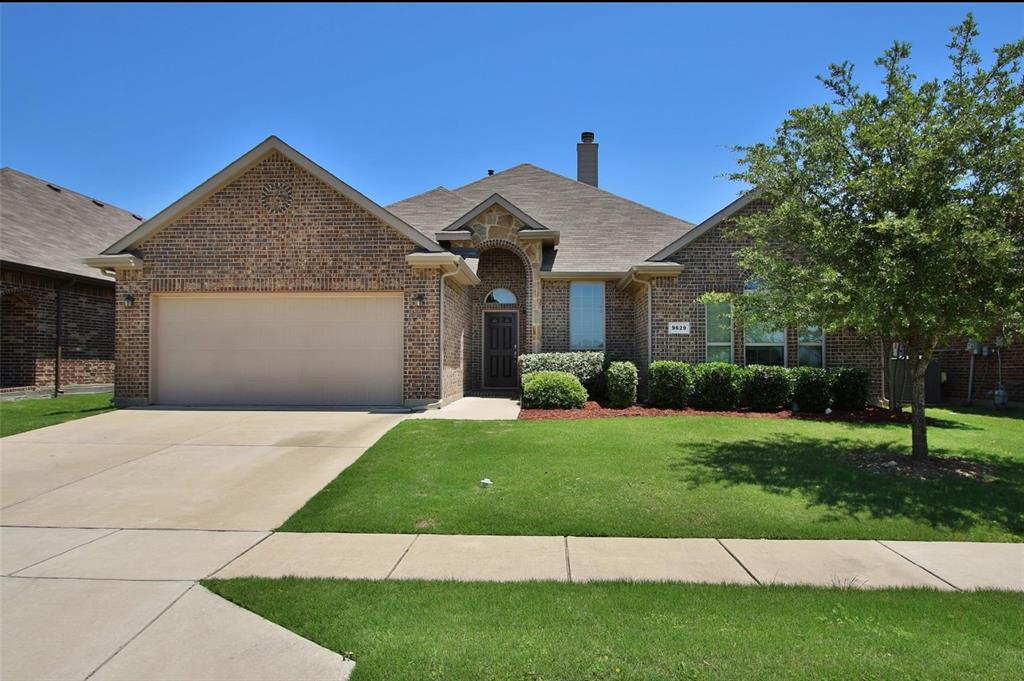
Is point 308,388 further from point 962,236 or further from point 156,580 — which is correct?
point 962,236

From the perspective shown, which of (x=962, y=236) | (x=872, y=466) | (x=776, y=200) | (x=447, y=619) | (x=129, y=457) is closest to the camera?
(x=447, y=619)

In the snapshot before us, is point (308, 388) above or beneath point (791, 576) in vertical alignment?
above

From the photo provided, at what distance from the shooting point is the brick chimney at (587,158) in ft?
77.6

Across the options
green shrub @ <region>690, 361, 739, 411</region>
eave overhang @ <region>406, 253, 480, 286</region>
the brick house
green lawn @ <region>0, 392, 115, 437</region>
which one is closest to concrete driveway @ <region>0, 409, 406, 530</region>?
green lawn @ <region>0, 392, 115, 437</region>

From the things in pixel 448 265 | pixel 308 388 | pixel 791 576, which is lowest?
pixel 791 576

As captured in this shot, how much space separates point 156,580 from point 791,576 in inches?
200

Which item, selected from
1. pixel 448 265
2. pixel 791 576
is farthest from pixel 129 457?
pixel 791 576

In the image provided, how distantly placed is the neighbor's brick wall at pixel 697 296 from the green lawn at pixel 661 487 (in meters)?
→ 4.68

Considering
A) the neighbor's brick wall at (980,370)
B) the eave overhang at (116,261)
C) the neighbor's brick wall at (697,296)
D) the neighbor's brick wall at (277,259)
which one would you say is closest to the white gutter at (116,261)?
the eave overhang at (116,261)

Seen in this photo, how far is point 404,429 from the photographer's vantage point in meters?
10.5

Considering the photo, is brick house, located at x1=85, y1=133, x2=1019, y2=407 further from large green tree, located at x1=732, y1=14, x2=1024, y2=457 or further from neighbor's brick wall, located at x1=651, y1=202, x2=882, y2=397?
large green tree, located at x1=732, y1=14, x2=1024, y2=457

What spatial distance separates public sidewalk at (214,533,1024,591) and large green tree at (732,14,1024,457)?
3282 mm

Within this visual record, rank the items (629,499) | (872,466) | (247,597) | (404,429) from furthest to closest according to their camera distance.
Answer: (404,429) → (872,466) → (629,499) → (247,597)

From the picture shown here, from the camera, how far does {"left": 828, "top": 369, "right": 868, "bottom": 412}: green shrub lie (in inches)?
536
